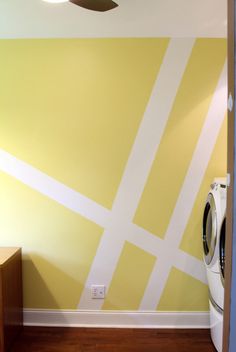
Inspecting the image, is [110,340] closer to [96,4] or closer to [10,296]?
[10,296]

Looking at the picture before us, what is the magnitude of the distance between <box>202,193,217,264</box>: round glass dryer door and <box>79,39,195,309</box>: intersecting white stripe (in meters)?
0.57

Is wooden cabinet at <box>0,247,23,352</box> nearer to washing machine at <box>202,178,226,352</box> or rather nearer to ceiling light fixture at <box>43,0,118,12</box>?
washing machine at <box>202,178,226,352</box>

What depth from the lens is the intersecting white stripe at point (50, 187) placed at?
2352 millimetres

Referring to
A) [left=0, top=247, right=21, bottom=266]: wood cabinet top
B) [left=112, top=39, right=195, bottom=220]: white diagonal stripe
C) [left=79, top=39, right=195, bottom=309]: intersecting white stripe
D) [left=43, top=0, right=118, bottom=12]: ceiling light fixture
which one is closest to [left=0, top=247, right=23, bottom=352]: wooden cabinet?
[left=0, top=247, right=21, bottom=266]: wood cabinet top

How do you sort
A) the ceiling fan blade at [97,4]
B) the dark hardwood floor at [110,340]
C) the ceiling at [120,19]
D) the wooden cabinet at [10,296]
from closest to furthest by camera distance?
1. the ceiling fan blade at [97,4]
2. the ceiling at [120,19]
3. the wooden cabinet at [10,296]
4. the dark hardwood floor at [110,340]

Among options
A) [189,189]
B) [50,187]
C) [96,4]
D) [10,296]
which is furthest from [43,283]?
[96,4]

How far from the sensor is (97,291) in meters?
2.38

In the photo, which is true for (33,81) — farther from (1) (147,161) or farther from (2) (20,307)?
(2) (20,307)

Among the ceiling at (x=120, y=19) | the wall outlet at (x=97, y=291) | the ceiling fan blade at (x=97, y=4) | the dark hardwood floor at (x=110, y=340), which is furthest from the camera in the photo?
the wall outlet at (x=97, y=291)

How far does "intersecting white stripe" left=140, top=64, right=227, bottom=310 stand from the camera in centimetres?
231

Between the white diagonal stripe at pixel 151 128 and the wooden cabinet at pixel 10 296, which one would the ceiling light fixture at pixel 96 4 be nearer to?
the white diagonal stripe at pixel 151 128

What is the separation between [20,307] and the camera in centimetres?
231

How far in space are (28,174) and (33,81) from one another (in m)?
0.80

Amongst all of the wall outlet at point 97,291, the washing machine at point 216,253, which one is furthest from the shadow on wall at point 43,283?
the washing machine at point 216,253
